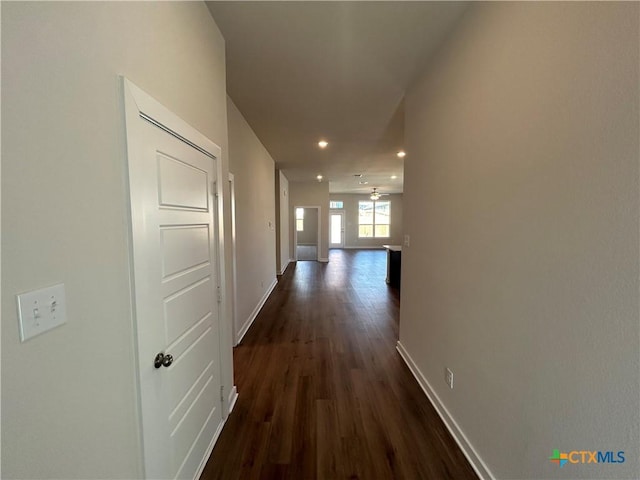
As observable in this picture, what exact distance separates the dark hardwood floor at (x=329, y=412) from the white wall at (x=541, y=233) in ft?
1.13

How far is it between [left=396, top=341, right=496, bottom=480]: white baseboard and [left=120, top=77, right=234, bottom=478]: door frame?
63.8 inches

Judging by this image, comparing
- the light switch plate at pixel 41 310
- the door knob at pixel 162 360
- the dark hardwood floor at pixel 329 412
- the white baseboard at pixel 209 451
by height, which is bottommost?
the dark hardwood floor at pixel 329 412

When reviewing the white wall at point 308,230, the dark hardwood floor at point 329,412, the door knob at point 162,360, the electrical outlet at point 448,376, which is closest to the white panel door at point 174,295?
the door knob at point 162,360

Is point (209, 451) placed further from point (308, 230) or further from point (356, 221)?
point (308, 230)

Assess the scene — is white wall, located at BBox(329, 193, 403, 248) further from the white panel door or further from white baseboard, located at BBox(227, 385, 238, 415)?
the white panel door

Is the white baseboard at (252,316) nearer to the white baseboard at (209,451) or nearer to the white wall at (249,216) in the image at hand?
the white wall at (249,216)

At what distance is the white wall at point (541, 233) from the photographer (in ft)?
2.74

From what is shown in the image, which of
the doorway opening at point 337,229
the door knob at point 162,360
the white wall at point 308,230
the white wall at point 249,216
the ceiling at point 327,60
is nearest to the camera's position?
the door knob at point 162,360

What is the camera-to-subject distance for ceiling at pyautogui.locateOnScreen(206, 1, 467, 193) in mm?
1735

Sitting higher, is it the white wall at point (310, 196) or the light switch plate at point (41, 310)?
the white wall at point (310, 196)

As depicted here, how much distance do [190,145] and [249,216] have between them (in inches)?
95.8

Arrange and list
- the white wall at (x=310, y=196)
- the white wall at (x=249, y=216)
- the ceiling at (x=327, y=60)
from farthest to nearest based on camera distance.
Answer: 1. the white wall at (x=310, y=196)
2. the white wall at (x=249, y=216)
3. the ceiling at (x=327, y=60)

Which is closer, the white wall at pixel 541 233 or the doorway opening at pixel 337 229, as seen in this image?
the white wall at pixel 541 233

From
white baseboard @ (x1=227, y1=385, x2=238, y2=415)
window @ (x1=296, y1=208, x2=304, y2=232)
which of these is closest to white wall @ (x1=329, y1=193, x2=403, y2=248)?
window @ (x1=296, y1=208, x2=304, y2=232)
